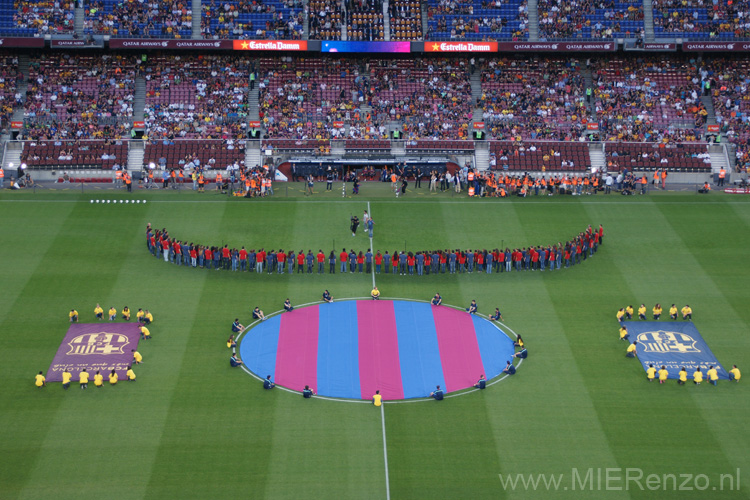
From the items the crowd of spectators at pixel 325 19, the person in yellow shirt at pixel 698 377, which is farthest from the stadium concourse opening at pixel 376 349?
the crowd of spectators at pixel 325 19

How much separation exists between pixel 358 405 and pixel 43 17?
5337cm

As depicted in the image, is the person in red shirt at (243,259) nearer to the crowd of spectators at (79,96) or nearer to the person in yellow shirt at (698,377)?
the crowd of spectators at (79,96)

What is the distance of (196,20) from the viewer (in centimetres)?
8519

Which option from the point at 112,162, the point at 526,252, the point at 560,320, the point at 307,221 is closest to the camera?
the point at 560,320

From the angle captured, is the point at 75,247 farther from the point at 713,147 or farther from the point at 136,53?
the point at 713,147

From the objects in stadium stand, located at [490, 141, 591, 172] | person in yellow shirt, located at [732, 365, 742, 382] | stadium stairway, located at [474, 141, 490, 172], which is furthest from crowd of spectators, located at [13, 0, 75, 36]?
person in yellow shirt, located at [732, 365, 742, 382]

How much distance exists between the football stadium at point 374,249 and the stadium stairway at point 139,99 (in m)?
0.30

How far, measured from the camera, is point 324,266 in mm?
61281

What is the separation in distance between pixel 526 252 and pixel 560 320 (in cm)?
718

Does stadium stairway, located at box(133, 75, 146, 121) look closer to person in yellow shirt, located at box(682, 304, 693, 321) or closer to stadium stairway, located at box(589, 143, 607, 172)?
stadium stairway, located at box(589, 143, 607, 172)

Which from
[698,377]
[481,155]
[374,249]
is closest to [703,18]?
[481,155]

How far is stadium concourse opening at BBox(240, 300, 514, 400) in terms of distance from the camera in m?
49.1

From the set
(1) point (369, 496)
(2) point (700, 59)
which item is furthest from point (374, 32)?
(1) point (369, 496)

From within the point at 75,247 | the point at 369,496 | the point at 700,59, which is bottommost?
the point at 369,496
